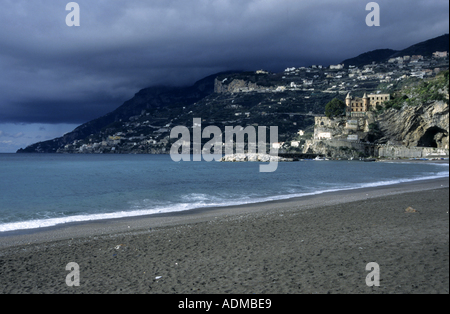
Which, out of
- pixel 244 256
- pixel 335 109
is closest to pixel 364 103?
pixel 335 109

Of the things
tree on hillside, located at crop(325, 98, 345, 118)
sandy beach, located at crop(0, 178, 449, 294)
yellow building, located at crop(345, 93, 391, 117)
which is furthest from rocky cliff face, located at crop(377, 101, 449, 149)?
sandy beach, located at crop(0, 178, 449, 294)

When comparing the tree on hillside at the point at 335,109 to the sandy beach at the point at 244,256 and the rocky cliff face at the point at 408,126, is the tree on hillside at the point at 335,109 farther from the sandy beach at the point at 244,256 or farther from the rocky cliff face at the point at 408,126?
the sandy beach at the point at 244,256

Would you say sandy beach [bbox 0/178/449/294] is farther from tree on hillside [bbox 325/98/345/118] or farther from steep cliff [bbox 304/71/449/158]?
tree on hillside [bbox 325/98/345/118]

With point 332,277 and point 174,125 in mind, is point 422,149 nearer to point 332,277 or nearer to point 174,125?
point 332,277

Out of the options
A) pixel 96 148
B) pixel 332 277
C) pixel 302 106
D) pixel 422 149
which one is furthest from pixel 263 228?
pixel 96 148

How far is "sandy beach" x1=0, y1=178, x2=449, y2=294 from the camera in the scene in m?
3.36

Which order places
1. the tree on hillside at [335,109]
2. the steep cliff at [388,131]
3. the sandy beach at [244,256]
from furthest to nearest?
1. the tree on hillside at [335,109]
2. the steep cliff at [388,131]
3. the sandy beach at [244,256]

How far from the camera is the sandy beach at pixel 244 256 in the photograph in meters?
3.36

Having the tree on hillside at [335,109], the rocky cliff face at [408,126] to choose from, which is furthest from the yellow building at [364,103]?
the rocky cliff face at [408,126]

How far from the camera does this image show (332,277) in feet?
13.4

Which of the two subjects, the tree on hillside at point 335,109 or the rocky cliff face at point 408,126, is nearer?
the rocky cliff face at point 408,126

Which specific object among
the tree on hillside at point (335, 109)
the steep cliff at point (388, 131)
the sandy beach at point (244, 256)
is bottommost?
the sandy beach at point (244, 256)

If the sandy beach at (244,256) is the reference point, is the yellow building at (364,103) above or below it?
above
